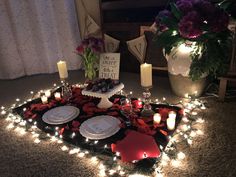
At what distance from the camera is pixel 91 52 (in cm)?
212

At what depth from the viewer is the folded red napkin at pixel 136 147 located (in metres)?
1.15

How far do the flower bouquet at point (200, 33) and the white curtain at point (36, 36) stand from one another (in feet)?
4.04

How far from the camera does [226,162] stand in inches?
45.5

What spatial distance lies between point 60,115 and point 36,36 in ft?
4.51

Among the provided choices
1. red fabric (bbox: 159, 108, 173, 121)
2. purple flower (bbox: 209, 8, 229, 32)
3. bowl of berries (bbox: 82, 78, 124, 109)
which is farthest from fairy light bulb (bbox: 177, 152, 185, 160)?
purple flower (bbox: 209, 8, 229, 32)

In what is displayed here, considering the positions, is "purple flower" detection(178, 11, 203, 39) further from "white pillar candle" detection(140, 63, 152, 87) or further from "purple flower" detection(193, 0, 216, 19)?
"white pillar candle" detection(140, 63, 152, 87)

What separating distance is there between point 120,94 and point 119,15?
34.8 inches

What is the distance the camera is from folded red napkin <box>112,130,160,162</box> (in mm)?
1152

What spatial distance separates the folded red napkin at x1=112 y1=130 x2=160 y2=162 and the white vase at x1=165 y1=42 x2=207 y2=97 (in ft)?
2.16

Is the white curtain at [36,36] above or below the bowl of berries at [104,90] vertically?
above

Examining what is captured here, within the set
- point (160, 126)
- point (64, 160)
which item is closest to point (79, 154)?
point (64, 160)

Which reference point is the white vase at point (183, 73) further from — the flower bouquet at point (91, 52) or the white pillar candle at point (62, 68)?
the white pillar candle at point (62, 68)

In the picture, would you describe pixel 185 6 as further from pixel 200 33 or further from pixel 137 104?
pixel 137 104


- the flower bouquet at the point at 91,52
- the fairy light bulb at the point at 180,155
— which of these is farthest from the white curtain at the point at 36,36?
the fairy light bulb at the point at 180,155
